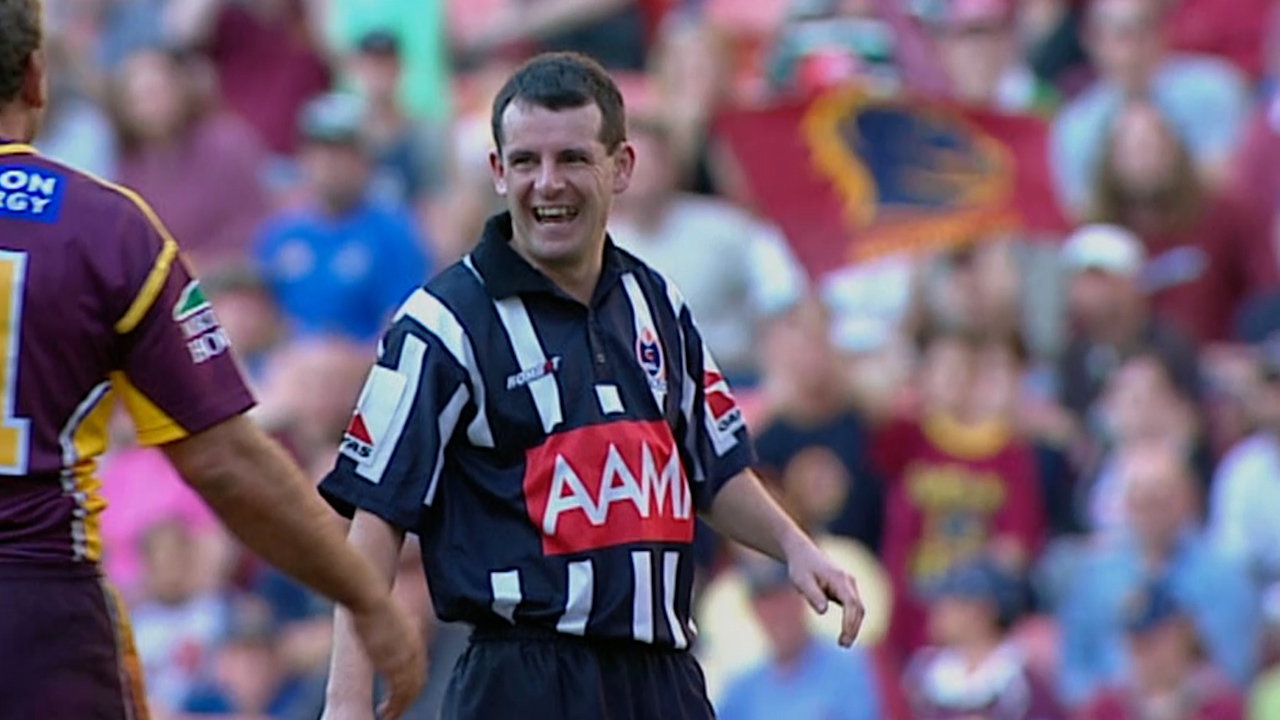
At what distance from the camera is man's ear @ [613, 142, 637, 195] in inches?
259

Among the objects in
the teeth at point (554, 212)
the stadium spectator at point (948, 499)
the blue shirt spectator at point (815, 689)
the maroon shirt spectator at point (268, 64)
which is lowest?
the blue shirt spectator at point (815, 689)

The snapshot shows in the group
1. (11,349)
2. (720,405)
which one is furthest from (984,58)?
(11,349)

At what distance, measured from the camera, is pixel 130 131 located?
49.1ft

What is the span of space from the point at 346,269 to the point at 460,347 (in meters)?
7.34

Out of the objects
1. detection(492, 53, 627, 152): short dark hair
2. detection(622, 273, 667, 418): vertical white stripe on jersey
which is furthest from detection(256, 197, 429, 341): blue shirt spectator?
detection(492, 53, 627, 152): short dark hair

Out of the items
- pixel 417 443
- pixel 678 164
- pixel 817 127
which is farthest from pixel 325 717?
pixel 678 164

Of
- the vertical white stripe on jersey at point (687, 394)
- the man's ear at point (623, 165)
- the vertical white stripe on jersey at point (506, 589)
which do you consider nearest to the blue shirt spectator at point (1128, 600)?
the vertical white stripe on jersey at point (687, 394)

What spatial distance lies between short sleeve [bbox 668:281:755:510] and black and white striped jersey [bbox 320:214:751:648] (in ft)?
0.86

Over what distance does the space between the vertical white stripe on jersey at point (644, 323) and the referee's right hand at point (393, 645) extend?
38.5 inches

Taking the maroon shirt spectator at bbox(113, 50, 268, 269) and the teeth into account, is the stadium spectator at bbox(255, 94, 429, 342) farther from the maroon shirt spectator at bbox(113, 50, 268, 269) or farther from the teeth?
the teeth

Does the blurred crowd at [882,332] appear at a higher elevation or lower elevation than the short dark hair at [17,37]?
lower

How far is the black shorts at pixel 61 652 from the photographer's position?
5711mm

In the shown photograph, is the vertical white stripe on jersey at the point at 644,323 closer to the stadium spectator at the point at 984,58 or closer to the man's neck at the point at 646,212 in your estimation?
the man's neck at the point at 646,212

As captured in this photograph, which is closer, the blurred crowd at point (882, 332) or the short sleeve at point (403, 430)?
the short sleeve at point (403, 430)
